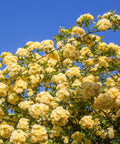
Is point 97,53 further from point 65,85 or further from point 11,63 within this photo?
point 11,63

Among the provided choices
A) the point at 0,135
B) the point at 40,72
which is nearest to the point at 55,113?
the point at 0,135

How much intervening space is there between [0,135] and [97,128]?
83.4 inches

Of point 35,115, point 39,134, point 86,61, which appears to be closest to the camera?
point 39,134

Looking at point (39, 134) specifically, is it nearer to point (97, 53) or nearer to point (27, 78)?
point (27, 78)

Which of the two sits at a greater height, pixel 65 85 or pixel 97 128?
pixel 65 85

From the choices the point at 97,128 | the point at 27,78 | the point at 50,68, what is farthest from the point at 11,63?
the point at 97,128

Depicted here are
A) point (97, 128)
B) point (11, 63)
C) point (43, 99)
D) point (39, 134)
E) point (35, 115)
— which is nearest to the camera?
point (39, 134)

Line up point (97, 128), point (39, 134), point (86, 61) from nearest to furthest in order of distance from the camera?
point (39, 134), point (97, 128), point (86, 61)

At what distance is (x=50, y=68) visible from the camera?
4.57m

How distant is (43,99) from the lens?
3.37 m

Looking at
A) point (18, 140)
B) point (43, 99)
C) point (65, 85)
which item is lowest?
point (18, 140)

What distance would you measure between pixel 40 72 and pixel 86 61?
132 cm

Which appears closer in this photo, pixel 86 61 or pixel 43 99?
pixel 43 99

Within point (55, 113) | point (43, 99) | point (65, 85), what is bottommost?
point (55, 113)
